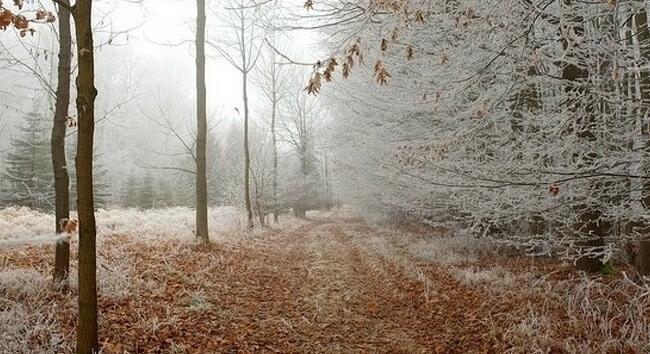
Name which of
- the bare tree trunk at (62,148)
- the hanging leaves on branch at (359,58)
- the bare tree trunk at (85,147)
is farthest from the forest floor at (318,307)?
the hanging leaves on branch at (359,58)

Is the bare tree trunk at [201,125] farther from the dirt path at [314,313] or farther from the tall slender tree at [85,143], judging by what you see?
the tall slender tree at [85,143]

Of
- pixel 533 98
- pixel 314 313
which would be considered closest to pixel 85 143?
pixel 314 313

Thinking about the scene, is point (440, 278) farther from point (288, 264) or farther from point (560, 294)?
point (288, 264)

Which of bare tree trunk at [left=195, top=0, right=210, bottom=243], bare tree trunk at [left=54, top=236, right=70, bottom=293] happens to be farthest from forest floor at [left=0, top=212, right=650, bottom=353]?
bare tree trunk at [left=195, top=0, right=210, bottom=243]

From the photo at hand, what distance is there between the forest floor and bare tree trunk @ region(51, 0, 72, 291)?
0.32 m

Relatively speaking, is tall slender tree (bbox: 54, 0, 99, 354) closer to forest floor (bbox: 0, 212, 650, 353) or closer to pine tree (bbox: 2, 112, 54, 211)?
forest floor (bbox: 0, 212, 650, 353)

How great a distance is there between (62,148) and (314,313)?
4.08m

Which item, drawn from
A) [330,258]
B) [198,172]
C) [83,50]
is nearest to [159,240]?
[198,172]

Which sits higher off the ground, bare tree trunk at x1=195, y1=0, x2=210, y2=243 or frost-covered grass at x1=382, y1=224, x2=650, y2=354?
bare tree trunk at x1=195, y1=0, x2=210, y2=243

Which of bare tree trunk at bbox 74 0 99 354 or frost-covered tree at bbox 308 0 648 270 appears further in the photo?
frost-covered tree at bbox 308 0 648 270

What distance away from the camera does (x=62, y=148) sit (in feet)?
19.0

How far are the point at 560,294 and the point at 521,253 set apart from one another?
12.2 feet

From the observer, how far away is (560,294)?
6.37m

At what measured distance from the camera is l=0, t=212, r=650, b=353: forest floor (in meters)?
4.71
